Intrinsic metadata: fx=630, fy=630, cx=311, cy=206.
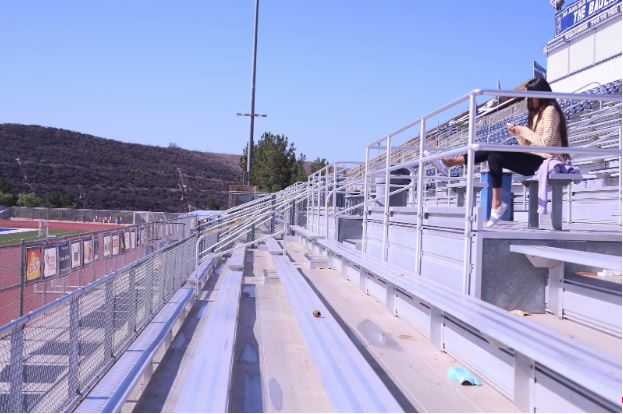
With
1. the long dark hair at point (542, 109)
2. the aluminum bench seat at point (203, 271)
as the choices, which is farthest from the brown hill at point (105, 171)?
the long dark hair at point (542, 109)

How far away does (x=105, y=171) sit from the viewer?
3351 inches

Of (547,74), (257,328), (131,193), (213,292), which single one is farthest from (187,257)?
(131,193)

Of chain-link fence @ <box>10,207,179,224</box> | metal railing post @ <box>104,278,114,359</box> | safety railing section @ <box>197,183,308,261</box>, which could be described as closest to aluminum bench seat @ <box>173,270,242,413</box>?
metal railing post @ <box>104,278,114,359</box>

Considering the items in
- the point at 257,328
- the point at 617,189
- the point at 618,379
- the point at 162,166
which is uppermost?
the point at 162,166

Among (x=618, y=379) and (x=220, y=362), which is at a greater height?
(x=618, y=379)

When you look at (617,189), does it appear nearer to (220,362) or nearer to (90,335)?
(220,362)

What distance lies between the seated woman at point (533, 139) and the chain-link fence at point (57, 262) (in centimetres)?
667

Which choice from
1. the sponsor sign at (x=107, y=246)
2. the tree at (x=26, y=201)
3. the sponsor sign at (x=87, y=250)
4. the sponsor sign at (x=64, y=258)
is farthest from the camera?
the tree at (x=26, y=201)

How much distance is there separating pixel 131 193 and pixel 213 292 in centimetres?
7327

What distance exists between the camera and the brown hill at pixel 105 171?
251ft

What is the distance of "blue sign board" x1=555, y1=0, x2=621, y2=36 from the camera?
2469 centimetres

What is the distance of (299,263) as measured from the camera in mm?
11555

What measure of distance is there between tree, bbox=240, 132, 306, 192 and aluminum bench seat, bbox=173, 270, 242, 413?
105 ft

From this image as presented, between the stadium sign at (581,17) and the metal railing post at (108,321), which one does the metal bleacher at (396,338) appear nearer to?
the metal railing post at (108,321)
